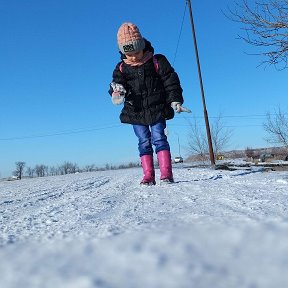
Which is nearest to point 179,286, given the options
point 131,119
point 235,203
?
point 235,203

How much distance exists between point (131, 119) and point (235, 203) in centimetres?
246

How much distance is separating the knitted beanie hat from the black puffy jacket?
0.16 meters

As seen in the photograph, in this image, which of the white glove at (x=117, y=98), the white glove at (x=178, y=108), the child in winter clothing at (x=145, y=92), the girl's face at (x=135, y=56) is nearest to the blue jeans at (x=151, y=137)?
the child in winter clothing at (x=145, y=92)

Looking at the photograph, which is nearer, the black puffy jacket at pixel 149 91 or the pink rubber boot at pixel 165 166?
the pink rubber boot at pixel 165 166

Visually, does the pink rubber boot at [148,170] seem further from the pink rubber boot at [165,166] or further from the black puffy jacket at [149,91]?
the black puffy jacket at [149,91]

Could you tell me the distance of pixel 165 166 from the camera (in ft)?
12.8

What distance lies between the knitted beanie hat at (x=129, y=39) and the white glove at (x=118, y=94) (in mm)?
390

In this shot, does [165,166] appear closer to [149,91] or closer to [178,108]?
[178,108]

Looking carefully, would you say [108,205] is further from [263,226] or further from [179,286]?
[179,286]

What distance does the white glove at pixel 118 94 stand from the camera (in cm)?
400

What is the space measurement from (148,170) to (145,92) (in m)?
0.85

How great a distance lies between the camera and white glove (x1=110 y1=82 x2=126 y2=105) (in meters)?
4.00

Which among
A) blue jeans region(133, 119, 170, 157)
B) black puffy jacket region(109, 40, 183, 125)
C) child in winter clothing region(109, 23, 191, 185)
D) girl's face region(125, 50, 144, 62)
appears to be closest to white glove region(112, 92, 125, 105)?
child in winter clothing region(109, 23, 191, 185)

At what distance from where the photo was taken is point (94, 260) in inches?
29.4
